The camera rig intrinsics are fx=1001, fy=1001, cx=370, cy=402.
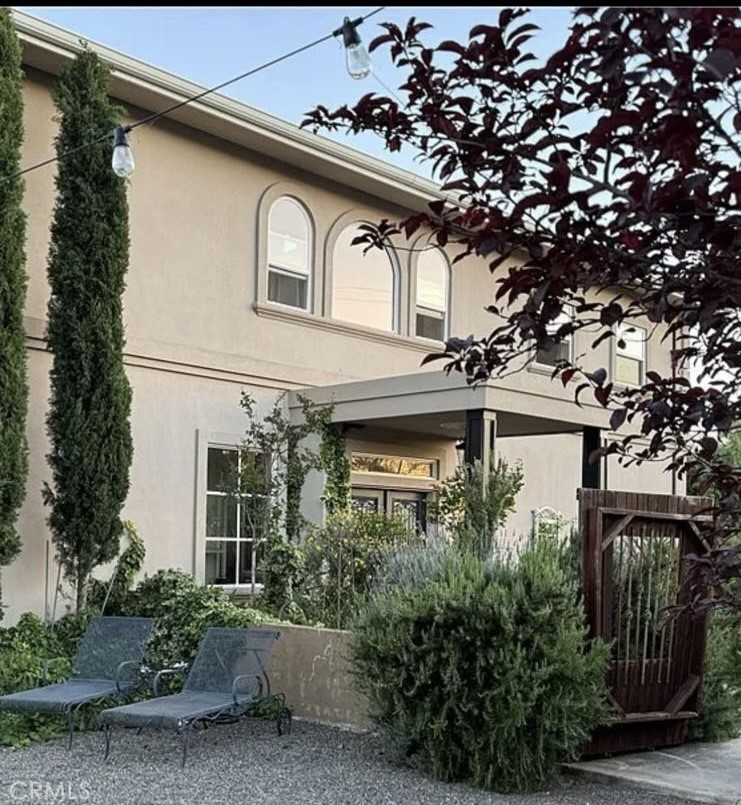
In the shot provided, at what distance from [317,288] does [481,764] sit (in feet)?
26.0

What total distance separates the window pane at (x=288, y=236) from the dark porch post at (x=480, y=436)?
138 inches

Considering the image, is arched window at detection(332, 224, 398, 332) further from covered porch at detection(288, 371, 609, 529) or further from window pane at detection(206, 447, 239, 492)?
window pane at detection(206, 447, 239, 492)

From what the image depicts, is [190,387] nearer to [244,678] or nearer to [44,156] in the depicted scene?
[44,156]

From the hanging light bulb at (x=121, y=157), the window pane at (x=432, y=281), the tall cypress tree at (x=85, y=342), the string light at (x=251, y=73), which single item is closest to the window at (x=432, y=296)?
the window pane at (x=432, y=281)

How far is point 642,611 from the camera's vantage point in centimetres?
729

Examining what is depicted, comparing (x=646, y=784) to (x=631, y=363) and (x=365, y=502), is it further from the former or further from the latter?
(x=631, y=363)

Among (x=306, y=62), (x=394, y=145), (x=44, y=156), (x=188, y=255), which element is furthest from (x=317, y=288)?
(x=394, y=145)

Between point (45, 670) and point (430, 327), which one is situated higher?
point (430, 327)

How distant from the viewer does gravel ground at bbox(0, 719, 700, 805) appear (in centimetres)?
616

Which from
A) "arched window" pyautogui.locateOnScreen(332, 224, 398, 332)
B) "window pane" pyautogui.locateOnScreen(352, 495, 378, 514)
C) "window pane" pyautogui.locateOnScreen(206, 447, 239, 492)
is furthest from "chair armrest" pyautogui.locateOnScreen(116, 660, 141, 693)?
"arched window" pyautogui.locateOnScreen(332, 224, 398, 332)

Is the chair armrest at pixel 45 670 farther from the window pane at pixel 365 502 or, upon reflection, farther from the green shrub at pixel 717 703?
the green shrub at pixel 717 703

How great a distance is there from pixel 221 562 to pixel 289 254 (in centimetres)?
406

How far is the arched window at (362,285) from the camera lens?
44.7ft

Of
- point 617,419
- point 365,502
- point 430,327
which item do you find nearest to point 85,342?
point 365,502
